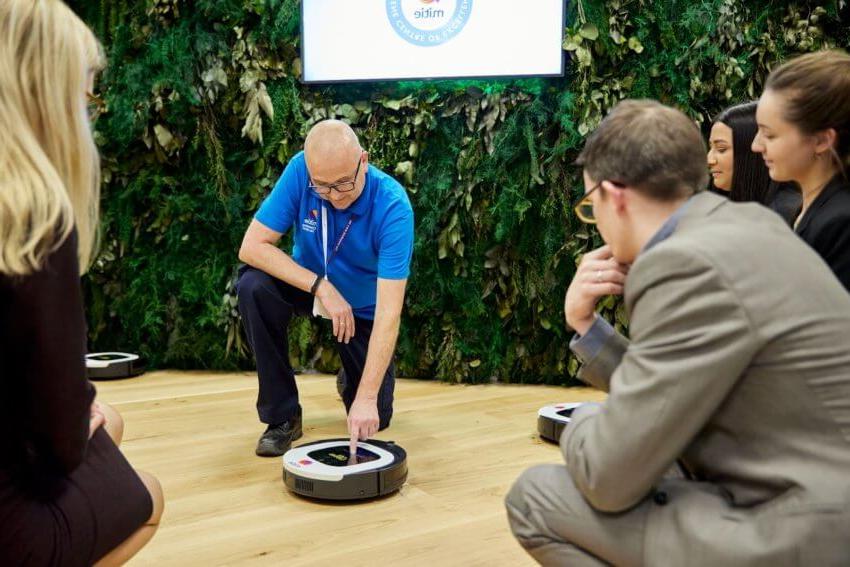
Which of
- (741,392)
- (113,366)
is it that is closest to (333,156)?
(741,392)

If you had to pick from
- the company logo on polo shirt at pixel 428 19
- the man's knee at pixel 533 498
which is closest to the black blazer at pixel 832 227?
the man's knee at pixel 533 498

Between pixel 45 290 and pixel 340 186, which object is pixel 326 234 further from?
pixel 45 290

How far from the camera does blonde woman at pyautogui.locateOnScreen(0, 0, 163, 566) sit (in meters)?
1.02

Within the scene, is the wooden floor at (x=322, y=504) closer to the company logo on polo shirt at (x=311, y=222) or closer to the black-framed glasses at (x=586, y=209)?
the company logo on polo shirt at (x=311, y=222)

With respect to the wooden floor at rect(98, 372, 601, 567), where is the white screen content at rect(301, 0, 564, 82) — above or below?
above

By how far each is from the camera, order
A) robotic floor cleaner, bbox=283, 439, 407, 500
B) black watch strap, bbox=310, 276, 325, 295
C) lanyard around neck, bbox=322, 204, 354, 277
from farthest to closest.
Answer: lanyard around neck, bbox=322, 204, 354, 277
black watch strap, bbox=310, 276, 325, 295
robotic floor cleaner, bbox=283, 439, 407, 500

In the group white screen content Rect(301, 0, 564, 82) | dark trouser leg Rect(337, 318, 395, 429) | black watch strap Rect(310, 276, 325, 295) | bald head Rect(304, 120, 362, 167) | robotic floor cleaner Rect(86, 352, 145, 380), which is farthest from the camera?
robotic floor cleaner Rect(86, 352, 145, 380)

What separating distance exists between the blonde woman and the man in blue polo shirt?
4.06 ft

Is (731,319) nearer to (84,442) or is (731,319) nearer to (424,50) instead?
(84,442)

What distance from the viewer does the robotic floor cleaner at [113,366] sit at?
362 cm

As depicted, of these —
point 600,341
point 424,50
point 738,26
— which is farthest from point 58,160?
point 738,26

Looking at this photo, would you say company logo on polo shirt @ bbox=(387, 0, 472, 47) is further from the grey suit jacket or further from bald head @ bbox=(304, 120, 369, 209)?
the grey suit jacket

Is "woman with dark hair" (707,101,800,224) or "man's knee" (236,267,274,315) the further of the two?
"man's knee" (236,267,274,315)

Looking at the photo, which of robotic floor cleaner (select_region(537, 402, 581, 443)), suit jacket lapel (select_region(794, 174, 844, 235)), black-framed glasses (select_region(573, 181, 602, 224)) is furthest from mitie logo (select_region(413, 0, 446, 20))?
black-framed glasses (select_region(573, 181, 602, 224))
